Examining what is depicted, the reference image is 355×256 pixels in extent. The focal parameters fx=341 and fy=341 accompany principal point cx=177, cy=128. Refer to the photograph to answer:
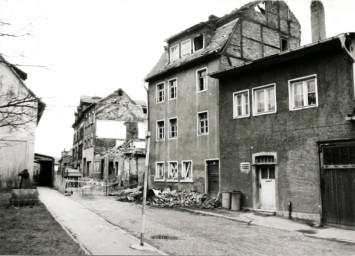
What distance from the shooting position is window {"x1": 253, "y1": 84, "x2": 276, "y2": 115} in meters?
15.7

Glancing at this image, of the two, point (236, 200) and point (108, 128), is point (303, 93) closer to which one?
point (236, 200)

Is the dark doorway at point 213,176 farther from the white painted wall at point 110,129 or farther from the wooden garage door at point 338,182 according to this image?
the white painted wall at point 110,129

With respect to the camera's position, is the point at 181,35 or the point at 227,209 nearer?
the point at 227,209

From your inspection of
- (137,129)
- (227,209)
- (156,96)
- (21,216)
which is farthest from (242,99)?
(137,129)

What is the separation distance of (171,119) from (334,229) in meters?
13.0

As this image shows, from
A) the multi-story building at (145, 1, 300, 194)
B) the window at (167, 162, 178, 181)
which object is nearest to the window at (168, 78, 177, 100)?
the multi-story building at (145, 1, 300, 194)

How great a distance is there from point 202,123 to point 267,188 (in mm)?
6122

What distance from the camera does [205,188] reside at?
1928 centimetres

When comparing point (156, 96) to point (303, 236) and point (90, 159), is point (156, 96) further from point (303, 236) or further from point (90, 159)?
point (90, 159)

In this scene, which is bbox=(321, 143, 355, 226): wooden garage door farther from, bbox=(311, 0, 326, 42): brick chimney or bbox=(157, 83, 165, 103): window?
bbox=(157, 83, 165, 103): window

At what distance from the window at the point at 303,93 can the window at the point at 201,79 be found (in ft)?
20.8

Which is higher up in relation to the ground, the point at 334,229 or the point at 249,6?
the point at 249,6

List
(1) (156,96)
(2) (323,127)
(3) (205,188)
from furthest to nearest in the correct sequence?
(1) (156,96) < (3) (205,188) < (2) (323,127)

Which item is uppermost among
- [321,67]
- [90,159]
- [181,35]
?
[181,35]
